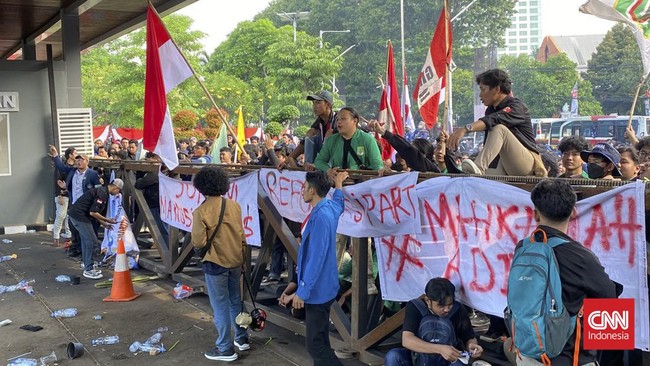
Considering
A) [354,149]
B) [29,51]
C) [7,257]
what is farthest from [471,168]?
[29,51]

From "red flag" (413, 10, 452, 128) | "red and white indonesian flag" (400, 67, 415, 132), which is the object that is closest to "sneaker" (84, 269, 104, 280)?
"red flag" (413, 10, 452, 128)

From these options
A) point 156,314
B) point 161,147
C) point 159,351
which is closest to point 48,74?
point 161,147

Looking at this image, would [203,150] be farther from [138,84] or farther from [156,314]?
[138,84]

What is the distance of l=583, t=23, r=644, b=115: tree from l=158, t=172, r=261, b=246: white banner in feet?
193

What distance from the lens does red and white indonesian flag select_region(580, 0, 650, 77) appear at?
26.5 ft

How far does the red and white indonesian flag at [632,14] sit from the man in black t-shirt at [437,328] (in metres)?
4.98

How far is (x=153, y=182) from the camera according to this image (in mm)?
9719

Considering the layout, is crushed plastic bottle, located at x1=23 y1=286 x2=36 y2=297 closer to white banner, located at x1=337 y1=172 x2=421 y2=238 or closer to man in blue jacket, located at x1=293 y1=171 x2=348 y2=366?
white banner, located at x1=337 y1=172 x2=421 y2=238

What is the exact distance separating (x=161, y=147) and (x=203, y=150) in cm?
522

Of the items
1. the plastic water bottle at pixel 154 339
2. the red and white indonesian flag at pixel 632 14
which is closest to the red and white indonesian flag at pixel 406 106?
the red and white indonesian flag at pixel 632 14

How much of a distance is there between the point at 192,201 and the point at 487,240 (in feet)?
15.0

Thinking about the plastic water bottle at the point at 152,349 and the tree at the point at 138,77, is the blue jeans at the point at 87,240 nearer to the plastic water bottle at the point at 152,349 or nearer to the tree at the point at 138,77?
the plastic water bottle at the point at 152,349

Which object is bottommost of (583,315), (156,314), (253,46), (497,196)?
(156,314)

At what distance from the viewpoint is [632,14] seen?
8141mm
